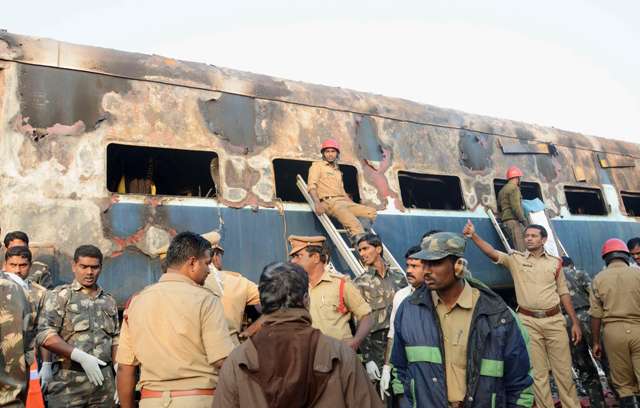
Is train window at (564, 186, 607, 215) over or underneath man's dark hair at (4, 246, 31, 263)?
over

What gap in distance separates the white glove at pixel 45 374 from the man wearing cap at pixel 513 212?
Result: 5899 mm

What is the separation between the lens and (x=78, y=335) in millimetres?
3762

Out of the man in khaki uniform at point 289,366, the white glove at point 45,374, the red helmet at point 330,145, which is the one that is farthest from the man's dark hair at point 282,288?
the red helmet at point 330,145

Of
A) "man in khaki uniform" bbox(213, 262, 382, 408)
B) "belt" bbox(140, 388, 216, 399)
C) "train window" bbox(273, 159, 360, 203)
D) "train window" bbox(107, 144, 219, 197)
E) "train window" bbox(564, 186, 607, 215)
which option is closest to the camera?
"man in khaki uniform" bbox(213, 262, 382, 408)

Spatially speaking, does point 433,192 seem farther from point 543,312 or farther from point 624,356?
point 624,356

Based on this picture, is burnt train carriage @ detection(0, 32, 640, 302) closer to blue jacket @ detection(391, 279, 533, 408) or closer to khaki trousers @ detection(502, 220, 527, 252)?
khaki trousers @ detection(502, 220, 527, 252)

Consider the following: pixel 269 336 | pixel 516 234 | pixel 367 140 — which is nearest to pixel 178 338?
pixel 269 336

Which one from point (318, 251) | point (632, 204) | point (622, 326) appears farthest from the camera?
point (632, 204)

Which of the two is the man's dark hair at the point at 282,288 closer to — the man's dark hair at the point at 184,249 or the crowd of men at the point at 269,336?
the crowd of men at the point at 269,336

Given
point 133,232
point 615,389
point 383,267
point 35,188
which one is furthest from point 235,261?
point 615,389

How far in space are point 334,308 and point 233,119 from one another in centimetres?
276

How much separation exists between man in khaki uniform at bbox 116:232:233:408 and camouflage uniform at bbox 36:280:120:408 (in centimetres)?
115

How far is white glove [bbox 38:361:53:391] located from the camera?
374 cm

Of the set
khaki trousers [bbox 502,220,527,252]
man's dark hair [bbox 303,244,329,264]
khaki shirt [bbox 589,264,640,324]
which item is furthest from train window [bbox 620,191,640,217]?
man's dark hair [bbox 303,244,329,264]
